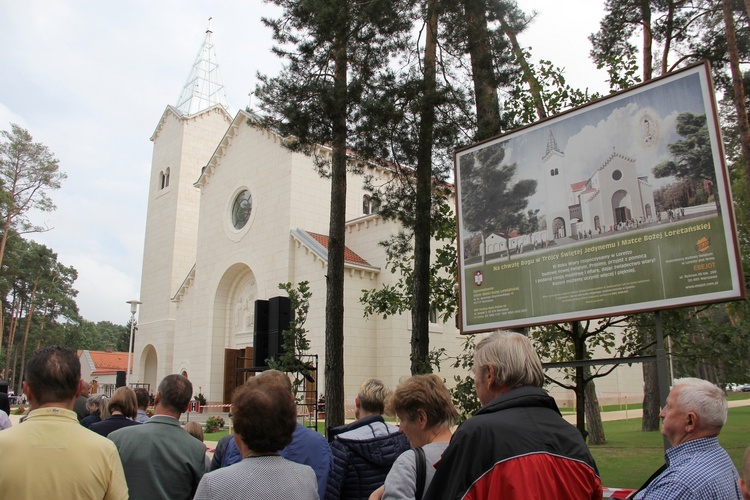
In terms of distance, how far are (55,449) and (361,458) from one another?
179 cm

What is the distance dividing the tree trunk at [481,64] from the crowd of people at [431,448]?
26.7 feet

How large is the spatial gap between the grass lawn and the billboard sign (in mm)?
4070

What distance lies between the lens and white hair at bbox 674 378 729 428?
288 cm

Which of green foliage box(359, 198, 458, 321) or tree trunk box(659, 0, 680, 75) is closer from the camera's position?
green foliage box(359, 198, 458, 321)

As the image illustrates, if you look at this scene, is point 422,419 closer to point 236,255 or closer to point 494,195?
point 494,195

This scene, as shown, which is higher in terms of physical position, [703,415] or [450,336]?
[450,336]

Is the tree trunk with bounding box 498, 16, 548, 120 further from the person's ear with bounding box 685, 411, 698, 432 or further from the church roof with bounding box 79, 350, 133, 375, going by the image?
the church roof with bounding box 79, 350, 133, 375

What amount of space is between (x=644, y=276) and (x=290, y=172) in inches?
945

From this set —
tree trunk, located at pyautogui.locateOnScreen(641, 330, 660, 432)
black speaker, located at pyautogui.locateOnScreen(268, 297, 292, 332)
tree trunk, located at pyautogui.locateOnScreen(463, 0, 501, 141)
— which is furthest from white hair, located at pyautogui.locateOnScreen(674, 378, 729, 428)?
tree trunk, located at pyautogui.locateOnScreen(641, 330, 660, 432)

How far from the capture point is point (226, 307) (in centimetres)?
3197

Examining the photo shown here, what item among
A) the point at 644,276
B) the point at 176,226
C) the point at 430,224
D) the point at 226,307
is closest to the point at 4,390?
the point at 430,224

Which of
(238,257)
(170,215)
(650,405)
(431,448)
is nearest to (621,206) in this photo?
(431,448)

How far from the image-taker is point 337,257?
1134cm

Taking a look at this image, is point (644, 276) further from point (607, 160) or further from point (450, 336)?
point (450, 336)
